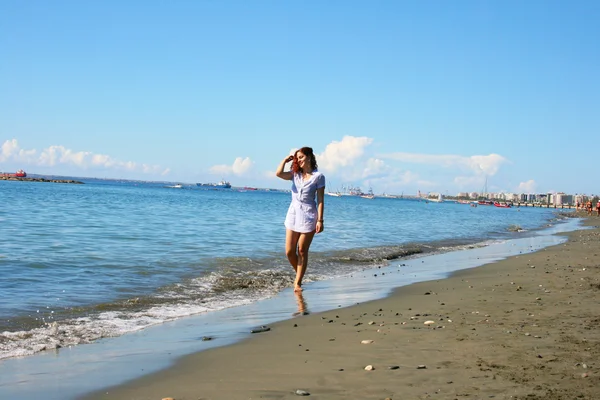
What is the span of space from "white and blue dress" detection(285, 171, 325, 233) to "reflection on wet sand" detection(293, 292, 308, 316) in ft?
3.30

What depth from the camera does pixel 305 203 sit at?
8195 mm

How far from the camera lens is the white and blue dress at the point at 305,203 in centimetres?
818

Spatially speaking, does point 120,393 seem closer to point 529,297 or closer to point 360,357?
point 360,357

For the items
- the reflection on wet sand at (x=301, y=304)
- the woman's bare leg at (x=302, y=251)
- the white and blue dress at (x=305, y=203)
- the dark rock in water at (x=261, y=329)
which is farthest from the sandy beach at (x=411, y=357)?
the white and blue dress at (x=305, y=203)

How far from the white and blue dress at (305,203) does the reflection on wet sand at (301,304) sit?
3.30 feet

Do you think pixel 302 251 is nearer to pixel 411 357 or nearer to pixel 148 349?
pixel 148 349

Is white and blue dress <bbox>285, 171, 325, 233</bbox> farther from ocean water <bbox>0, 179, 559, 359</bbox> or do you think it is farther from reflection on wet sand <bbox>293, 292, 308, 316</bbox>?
ocean water <bbox>0, 179, 559, 359</bbox>

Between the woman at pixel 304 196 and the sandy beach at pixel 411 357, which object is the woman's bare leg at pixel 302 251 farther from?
the sandy beach at pixel 411 357

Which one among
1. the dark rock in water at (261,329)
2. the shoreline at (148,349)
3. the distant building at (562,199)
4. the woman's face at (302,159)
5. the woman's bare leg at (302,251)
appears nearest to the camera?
the shoreline at (148,349)

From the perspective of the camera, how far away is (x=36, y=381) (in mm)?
3910

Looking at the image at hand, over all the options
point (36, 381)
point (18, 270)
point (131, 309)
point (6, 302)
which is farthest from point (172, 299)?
point (36, 381)

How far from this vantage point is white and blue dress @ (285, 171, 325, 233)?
8.18 m

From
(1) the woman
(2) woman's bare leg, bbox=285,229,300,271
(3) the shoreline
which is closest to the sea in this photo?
(3) the shoreline

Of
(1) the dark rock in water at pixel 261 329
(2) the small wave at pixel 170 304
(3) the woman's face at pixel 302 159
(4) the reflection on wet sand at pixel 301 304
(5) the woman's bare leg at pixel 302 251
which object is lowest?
(2) the small wave at pixel 170 304
